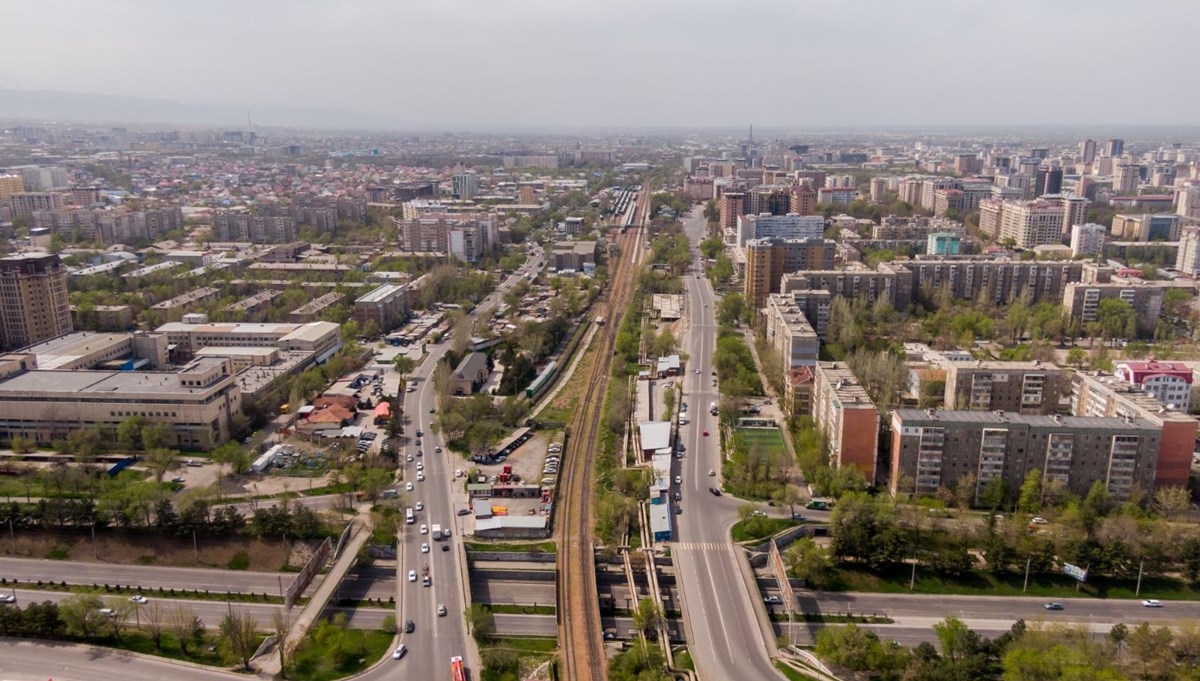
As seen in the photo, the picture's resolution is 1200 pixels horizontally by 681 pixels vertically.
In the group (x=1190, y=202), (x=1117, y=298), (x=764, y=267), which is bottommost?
(x=1117, y=298)

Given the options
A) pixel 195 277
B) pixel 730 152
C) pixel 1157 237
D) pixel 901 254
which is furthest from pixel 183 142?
pixel 1157 237

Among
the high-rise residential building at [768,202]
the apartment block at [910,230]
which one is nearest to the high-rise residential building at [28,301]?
the high-rise residential building at [768,202]

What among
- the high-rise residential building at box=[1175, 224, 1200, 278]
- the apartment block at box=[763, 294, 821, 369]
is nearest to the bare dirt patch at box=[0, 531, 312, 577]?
the apartment block at box=[763, 294, 821, 369]

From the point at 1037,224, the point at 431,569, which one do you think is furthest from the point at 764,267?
the point at 1037,224

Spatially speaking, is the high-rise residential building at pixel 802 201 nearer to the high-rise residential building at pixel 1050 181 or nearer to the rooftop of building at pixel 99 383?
the high-rise residential building at pixel 1050 181

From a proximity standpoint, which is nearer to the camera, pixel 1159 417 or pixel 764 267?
pixel 1159 417

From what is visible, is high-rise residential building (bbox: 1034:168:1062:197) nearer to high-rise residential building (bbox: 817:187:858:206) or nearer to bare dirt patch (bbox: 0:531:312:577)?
high-rise residential building (bbox: 817:187:858:206)

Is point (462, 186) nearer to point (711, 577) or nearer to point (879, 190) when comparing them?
point (879, 190)
